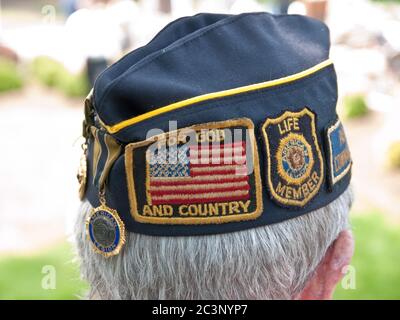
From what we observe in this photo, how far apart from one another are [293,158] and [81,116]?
26.5ft

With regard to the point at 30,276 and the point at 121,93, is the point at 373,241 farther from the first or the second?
the point at 121,93

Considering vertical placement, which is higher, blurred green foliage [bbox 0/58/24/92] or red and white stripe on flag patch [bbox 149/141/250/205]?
blurred green foliage [bbox 0/58/24/92]

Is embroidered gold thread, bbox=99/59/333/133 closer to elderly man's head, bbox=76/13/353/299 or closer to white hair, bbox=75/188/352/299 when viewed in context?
elderly man's head, bbox=76/13/353/299

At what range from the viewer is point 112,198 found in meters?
1.37

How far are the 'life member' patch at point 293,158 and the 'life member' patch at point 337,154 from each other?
0.04 m

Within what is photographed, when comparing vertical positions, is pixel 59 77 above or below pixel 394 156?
above

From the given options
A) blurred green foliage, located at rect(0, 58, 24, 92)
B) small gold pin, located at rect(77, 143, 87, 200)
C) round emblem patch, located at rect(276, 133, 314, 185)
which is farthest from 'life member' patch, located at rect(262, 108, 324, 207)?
blurred green foliage, located at rect(0, 58, 24, 92)

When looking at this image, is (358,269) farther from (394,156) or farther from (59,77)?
(59,77)

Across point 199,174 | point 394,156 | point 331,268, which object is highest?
point 394,156

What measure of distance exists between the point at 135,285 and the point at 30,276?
12.7 feet

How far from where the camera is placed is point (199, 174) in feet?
4.18

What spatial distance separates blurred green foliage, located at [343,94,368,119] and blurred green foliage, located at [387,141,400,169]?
128 cm

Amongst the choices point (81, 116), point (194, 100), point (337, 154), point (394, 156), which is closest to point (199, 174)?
point (194, 100)

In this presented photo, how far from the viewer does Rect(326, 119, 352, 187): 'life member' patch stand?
142 centimetres
